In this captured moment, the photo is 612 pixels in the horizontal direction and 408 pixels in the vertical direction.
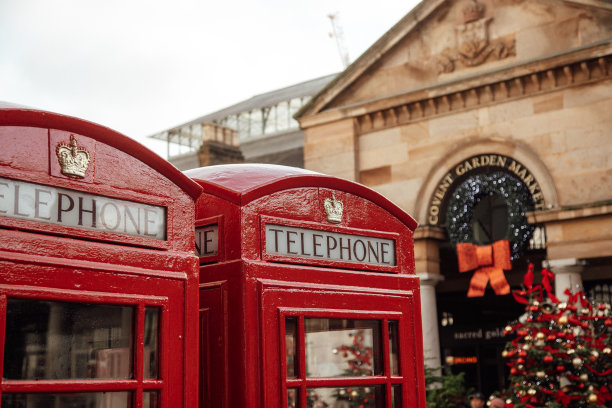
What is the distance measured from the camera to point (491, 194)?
57.0ft

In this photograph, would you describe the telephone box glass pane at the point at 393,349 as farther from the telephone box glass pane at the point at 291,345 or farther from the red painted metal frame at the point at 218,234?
the red painted metal frame at the point at 218,234

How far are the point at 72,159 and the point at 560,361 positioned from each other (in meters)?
10.2

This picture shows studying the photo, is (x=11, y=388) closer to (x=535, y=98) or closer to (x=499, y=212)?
(x=535, y=98)

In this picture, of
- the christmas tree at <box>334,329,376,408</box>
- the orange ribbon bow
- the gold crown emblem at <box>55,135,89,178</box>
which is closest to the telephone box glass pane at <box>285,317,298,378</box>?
the christmas tree at <box>334,329,376,408</box>

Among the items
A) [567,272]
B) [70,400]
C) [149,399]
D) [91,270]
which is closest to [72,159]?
[91,270]

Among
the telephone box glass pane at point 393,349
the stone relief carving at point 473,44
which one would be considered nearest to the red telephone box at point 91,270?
the telephone box glass pane at point 393,349

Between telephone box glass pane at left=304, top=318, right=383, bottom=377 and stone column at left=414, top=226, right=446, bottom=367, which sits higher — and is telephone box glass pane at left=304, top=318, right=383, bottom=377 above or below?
below

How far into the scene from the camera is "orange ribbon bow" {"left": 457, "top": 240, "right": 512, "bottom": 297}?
55.7 ft

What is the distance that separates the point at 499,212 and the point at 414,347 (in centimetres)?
1509

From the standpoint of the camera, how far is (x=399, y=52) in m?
18.6

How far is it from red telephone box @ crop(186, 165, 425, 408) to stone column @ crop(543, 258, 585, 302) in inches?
454

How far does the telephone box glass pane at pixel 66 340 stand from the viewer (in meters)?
3.27

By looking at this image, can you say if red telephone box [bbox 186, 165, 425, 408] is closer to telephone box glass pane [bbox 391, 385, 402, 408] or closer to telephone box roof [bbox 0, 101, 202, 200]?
telephone box glass pane [bbox 391, 385, 402, 408]

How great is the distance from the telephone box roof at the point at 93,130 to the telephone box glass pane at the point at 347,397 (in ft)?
4.13
